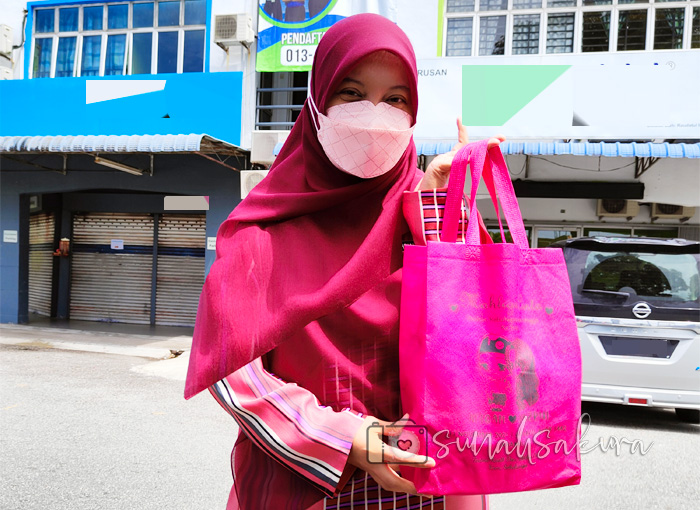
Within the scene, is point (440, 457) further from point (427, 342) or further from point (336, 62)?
point (336, 62)

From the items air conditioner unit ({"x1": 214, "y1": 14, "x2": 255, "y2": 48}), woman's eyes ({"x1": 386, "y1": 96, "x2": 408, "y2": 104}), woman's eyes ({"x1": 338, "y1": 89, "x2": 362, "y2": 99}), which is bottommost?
woman's eyes ({"x1": 386, "y1": 96, "x2": 408, "y2": 104})

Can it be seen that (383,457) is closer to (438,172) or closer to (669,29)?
(438,172)

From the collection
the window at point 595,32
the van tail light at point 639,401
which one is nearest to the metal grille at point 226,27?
the window at point 595,32

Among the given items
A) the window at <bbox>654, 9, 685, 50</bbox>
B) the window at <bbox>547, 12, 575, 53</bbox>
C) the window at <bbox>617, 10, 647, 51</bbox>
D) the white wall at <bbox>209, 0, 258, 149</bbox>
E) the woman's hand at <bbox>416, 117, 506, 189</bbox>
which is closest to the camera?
the woman's hand at <bbox>416, 117, 506, 189</bbox>

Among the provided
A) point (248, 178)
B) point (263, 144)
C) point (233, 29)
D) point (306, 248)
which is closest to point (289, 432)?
point (306, 248)

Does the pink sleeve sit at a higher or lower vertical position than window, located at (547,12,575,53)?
lower

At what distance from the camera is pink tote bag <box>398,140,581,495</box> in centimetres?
98

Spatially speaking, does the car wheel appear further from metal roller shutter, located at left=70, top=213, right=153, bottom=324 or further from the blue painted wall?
metal roller shutter, located at left=70, top=213, right=153, bottom=324

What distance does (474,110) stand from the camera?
27.8 feet

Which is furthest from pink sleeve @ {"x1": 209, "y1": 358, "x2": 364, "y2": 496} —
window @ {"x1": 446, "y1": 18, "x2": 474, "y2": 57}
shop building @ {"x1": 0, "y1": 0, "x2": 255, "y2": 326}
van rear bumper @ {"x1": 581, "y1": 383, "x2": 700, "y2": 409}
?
window @ {"x1": 446, "y1": 18, "x2": 474, "y2": 57}

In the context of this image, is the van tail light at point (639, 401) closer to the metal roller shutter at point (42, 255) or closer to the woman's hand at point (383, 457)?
the woman's hand at point (383, 457)

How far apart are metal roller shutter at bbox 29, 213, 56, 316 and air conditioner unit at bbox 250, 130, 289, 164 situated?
17.7 ft

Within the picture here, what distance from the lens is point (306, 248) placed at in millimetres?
1149

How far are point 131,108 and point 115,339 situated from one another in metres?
3.88
